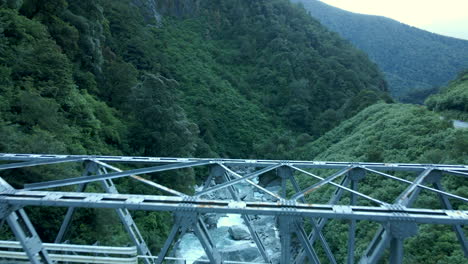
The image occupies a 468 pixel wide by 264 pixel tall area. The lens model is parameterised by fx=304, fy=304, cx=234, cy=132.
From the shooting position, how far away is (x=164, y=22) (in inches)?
2662

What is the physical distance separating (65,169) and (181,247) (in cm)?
1268

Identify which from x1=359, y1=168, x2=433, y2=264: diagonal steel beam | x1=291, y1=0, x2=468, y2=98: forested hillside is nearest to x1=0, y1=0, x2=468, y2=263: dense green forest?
x1=359, y1=168, x2=433, y2=264: diagonal steel beam

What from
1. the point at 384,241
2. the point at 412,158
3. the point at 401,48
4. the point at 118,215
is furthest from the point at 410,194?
the point at 401,48

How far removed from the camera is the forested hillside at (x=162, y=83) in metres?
16.3

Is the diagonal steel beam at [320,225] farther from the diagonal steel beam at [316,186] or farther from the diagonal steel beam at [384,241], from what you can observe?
the diagonal steel beam at [384,241]

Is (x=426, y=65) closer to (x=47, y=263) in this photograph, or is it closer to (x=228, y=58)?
(x=228, y=58)

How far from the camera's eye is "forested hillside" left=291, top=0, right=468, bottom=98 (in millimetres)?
126312

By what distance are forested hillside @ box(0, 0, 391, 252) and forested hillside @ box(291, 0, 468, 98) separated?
50.1 meters

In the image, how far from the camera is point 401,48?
488 feet

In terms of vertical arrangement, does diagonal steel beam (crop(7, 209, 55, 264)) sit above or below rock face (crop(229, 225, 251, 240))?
above

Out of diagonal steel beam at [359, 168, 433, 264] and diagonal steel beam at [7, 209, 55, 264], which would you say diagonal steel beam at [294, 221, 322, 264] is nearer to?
diagonal steel beam at [359, 168, 433, 264]

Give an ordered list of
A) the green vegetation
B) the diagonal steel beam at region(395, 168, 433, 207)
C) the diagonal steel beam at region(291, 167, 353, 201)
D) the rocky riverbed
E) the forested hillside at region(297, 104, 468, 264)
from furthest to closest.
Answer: the green vegetation < the rocky riverbed < the forested hillside at region(297, 104, 468, 264) < the diagonal steel beam at region(291, 167, 353, 201) < the diagonal steel beam at region(395, 168, 433, 207)

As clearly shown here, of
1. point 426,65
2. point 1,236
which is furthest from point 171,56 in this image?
point 426,65

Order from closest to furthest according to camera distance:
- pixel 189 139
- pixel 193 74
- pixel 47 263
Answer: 1. pixel 47 263
2. pixel 189 139
3. pixel 193 74
